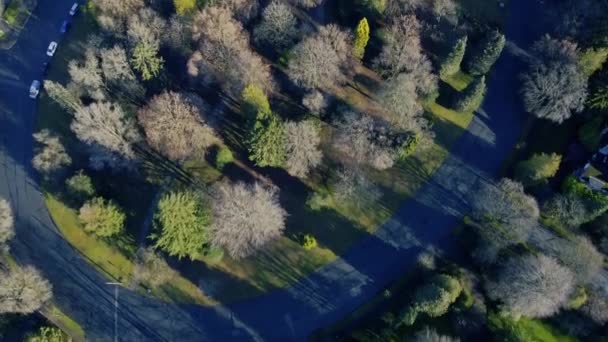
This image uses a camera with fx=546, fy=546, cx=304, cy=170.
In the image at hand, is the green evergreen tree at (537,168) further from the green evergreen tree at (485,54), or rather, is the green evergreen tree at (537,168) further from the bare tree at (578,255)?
the green evergreen tree at (485,54)

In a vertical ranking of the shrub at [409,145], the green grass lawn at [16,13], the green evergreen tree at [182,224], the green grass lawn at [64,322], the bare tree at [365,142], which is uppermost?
the shrub at [409,145]

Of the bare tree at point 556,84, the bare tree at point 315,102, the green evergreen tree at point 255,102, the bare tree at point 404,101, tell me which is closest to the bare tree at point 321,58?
the bare tree at point 315,102

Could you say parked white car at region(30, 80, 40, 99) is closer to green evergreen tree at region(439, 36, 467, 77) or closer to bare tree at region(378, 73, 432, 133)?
bare tree at region(378, 73, 432, 133)

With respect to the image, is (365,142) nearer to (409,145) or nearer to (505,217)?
(409,145)

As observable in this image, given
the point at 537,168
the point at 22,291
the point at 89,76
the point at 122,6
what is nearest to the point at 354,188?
the point at 537,168

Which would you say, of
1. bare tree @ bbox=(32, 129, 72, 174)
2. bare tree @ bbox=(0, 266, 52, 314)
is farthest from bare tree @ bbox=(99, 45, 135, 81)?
bare tree @ bbox=(0, 266, 52, 314)
